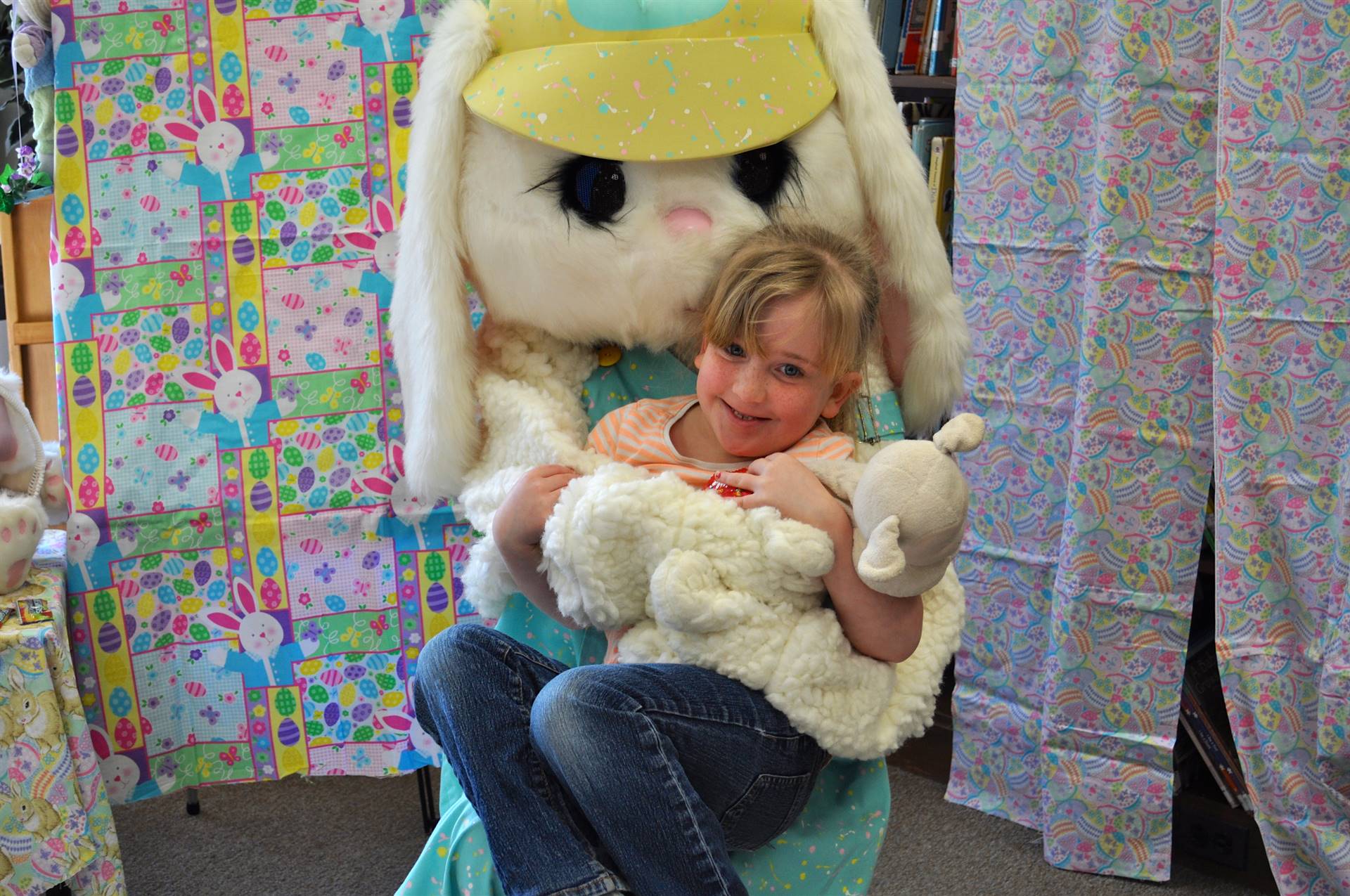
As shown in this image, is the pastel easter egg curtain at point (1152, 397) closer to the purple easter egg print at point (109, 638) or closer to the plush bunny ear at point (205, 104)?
the plush bunny ear at point (205, 104)

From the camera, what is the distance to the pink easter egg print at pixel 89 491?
177 cm

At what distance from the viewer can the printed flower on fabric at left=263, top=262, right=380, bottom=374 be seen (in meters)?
1.78

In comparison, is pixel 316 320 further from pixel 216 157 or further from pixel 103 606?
pixel 103 606

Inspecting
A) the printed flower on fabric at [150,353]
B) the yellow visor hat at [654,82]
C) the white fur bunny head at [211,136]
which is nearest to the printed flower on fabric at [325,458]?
the printed flower on fabric at [150,353]

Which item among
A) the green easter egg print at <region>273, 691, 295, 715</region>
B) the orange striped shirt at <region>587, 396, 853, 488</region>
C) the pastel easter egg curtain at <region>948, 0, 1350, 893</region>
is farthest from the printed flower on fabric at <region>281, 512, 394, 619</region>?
the pastel easter egg curtain at <region>948, 0, 1350, 893</region>

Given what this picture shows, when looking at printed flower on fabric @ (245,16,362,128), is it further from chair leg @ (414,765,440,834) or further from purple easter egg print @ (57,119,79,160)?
chair leg @ (414,765,440,834)

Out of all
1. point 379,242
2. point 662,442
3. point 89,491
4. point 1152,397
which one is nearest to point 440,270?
point 662,442

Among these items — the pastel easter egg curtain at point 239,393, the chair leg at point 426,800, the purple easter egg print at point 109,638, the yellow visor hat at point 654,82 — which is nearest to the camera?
the yellow visor hat at point 654,82

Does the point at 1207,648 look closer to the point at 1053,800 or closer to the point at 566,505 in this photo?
→ the point at 1053,800

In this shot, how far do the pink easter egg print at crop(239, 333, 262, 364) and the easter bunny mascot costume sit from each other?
0.56 m

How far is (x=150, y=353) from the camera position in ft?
5.78

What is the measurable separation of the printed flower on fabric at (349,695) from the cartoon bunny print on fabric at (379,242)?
0.55 metres

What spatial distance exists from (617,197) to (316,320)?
725 mm

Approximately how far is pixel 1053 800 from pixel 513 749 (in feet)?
3.74
